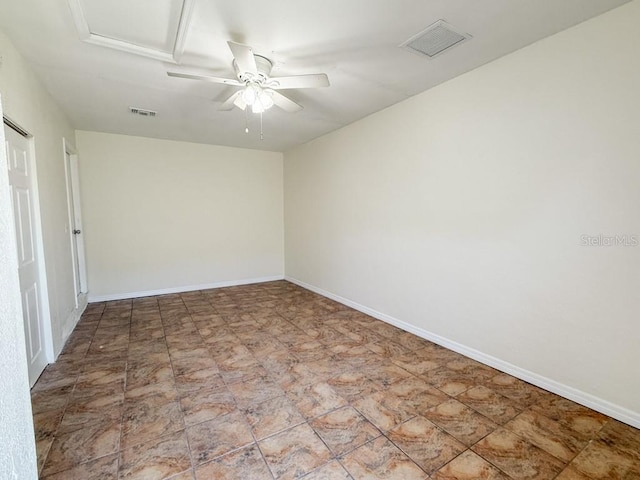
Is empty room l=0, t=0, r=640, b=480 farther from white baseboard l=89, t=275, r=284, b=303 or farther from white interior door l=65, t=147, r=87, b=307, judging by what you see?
white baseboard l=89, t=275, r=284, b=303

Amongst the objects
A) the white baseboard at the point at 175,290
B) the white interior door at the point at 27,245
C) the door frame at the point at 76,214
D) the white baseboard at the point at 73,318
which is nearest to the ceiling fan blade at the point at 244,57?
the white interior door at the point at 27,245

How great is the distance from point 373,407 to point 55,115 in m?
4.26

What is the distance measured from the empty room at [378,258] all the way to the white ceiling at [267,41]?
0.02m

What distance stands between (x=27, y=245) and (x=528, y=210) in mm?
4033

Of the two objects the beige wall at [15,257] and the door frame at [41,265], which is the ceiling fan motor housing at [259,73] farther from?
the door frame at [41,265]

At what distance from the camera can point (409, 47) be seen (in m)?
2.29

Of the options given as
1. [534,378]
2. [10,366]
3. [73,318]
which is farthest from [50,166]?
[534,378]

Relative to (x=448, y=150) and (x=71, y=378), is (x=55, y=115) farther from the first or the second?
(x=448, y=150)

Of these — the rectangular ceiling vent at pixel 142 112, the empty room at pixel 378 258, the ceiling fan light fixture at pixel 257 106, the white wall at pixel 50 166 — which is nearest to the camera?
the empty room at pixel 378 258

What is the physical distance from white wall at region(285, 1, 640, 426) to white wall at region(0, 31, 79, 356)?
3261 mm

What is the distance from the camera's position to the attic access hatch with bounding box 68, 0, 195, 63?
1815 mm

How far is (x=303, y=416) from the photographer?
2.02 m

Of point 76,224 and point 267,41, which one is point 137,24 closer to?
point 267,41

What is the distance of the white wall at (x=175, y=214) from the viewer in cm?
454
